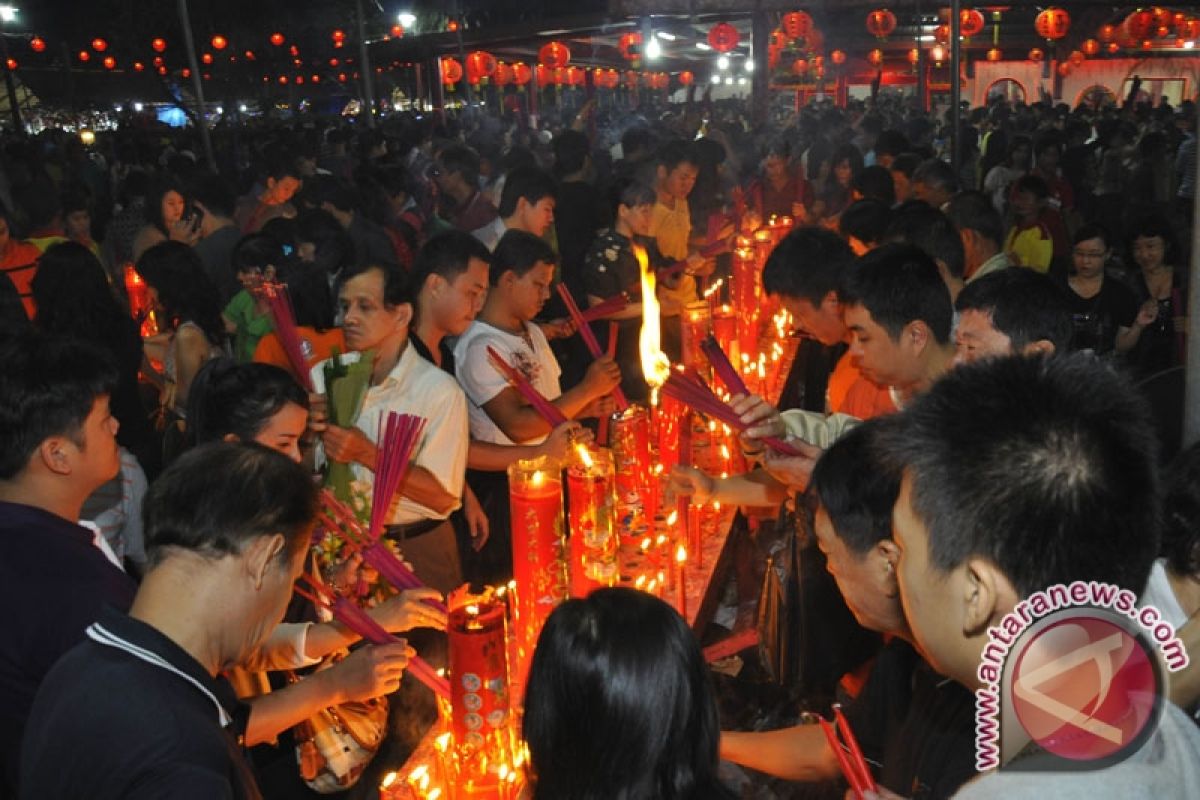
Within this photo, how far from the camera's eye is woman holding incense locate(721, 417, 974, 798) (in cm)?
155

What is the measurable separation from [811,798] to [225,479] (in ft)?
6.06

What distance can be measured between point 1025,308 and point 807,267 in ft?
3.36

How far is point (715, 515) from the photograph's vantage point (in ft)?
10.5

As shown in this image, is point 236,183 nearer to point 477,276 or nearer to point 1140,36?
point 477,276

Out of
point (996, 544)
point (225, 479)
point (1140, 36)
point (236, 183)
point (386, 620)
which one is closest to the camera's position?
point (996, 544)

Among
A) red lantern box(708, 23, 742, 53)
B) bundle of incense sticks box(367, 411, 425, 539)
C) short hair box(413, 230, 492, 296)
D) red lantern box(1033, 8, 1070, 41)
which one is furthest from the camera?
red lantern box(708, 23, 742, 53)

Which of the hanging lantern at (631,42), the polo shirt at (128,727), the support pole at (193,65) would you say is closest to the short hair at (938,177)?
the support pole at (193,65)

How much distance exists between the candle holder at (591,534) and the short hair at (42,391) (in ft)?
3.75

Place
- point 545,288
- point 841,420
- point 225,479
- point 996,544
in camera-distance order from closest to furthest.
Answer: point 996,544
point 225,479
point 841,420
point 545,288

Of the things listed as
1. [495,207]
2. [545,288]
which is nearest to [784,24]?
[495,207]

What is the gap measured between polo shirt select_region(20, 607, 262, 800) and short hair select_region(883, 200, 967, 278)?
11.4 feet

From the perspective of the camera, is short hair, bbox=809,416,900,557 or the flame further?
the flame

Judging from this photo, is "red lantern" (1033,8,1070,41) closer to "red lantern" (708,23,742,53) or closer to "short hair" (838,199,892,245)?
"red lantern" (708,23,742,53)

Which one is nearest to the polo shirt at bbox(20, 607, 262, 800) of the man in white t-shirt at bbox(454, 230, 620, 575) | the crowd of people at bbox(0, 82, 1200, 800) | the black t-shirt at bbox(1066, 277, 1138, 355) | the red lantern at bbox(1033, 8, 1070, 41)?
the crowd of people at bbox(0, 82, 1200, 800)
